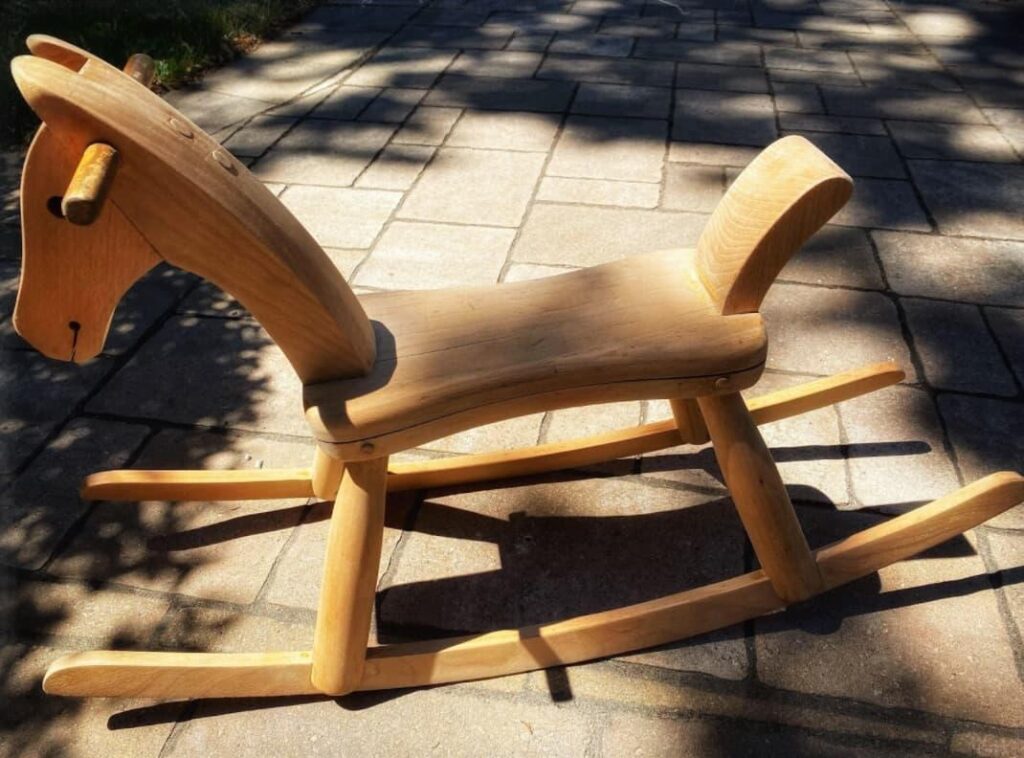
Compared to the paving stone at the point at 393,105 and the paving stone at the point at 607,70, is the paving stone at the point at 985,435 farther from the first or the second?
the paving stone at the point at 393,105

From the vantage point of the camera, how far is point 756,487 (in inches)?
53.8

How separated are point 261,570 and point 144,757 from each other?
377 millimetres

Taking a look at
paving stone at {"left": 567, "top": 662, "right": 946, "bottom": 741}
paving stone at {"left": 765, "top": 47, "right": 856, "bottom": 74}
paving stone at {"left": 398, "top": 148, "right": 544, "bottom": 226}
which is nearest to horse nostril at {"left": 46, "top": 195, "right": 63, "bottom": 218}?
paving stone at {"left": 567, "top": 662, "right": 946, "bottom": 741}

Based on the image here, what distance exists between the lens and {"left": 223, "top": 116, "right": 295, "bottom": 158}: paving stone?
3119 millimetres

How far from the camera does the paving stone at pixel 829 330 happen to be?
2098 millimetres

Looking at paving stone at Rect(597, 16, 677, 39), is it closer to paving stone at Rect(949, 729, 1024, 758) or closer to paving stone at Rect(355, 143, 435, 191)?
paving stone at Rect(355, 143, 435, 191)

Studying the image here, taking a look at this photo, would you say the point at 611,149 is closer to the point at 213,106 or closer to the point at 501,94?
the point at 501,94

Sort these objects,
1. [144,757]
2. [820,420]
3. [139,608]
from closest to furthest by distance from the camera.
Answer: [144,757] → [139,608] → [820,420]

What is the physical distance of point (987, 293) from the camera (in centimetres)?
232

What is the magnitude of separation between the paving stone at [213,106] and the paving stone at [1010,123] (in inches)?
113

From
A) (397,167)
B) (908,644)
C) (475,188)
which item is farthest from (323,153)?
(908,644)

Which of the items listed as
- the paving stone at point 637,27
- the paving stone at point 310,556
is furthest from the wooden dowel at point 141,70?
the paving stone at point 637,27

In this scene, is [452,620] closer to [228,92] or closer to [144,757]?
[144,757]

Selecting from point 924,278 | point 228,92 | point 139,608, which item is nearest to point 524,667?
point 139,608
